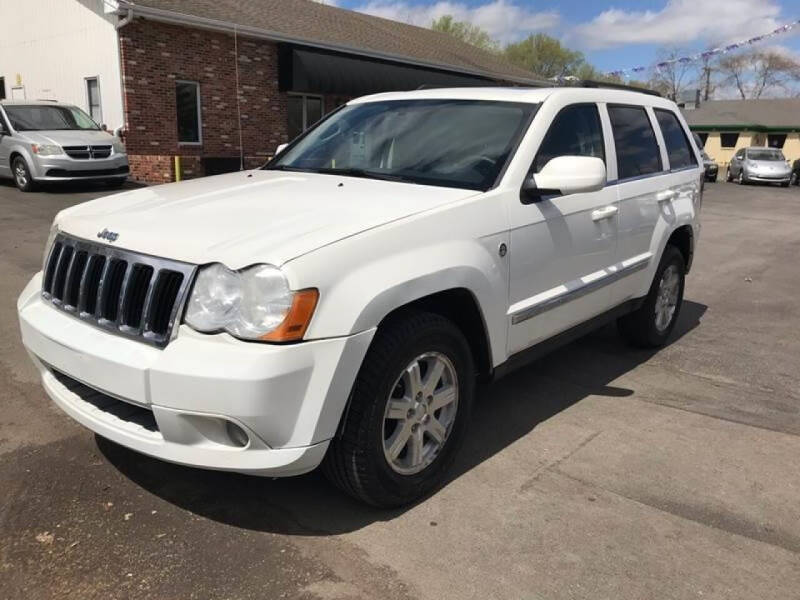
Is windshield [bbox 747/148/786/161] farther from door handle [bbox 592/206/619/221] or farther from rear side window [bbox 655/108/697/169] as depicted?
door handle [bbox 592/206/619/221]

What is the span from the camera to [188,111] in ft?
56.1

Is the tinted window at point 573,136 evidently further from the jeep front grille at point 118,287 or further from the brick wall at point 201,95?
the brick wall at point 201,95

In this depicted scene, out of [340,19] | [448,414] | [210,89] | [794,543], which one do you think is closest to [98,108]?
[210,89]

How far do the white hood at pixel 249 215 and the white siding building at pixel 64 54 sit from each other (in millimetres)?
13403

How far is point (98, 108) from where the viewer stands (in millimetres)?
17109

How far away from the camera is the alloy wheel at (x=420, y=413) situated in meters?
3.00

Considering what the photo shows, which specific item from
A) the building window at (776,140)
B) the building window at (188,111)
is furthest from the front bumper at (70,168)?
the building window at (776,140)

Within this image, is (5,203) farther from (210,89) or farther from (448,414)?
(448,414)

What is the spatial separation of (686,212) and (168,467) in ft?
13.3

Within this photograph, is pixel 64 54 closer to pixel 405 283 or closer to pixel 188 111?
pixel 188 111

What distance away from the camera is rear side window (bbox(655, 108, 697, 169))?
17.3ft

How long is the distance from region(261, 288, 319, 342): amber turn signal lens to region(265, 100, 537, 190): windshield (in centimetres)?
125

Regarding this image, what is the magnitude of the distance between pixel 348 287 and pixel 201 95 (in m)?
16.0

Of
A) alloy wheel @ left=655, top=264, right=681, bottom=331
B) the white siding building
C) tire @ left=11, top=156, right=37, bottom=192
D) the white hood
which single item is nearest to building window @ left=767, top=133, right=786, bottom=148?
the white siding building
